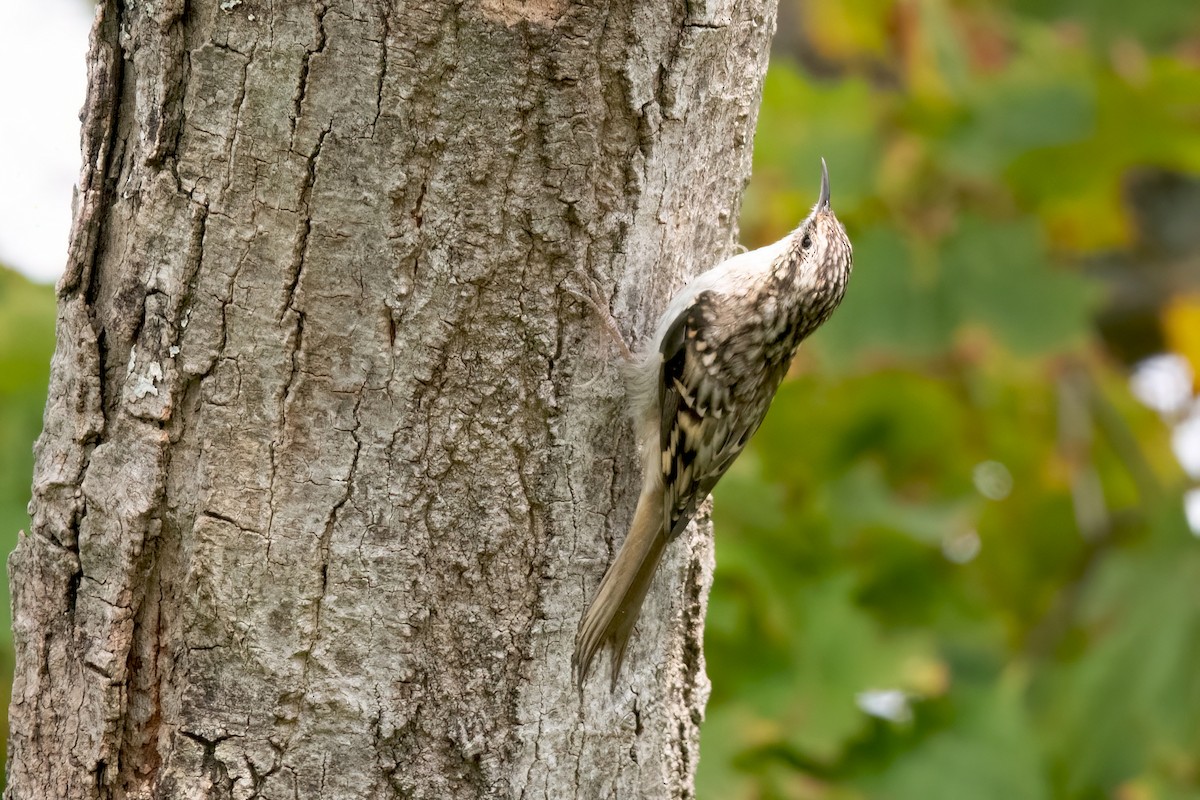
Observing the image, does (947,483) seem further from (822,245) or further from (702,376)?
(702,376)

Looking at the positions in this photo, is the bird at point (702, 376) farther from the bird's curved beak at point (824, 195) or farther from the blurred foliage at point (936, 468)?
the blurred foliage at point (936, 468)

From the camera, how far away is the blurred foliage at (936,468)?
11.1 ft

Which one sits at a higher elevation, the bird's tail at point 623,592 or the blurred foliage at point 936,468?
the blurred foliage at point 936,468

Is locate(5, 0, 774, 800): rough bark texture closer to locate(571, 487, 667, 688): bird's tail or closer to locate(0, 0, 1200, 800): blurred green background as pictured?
locate(571, 487, 667, 688): bird's tail

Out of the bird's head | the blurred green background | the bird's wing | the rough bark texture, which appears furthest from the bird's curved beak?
the rough bark texture

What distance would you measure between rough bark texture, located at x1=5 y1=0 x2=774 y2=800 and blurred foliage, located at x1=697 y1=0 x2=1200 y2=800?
1471 mm

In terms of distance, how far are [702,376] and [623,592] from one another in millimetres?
754

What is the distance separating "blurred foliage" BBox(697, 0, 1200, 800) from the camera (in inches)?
133

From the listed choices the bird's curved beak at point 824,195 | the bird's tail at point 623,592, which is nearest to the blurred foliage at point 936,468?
the bird's curved beak at point 824,195

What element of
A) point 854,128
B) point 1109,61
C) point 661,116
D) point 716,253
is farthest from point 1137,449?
point 661,116

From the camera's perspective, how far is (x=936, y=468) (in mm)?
4094

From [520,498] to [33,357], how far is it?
168cm

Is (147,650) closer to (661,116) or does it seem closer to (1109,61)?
(661,116)

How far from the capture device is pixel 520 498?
190cm
